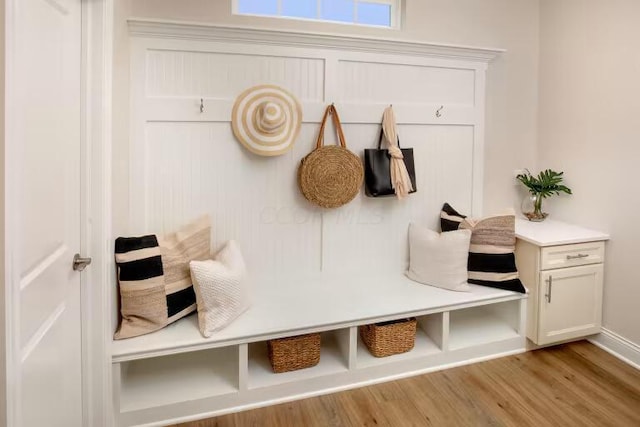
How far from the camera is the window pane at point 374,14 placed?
2.75 meters

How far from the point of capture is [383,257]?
276cm

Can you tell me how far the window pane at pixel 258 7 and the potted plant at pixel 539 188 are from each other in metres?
2.01

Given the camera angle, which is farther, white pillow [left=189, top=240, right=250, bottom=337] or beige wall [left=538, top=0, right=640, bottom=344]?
beige wall [left=538, top=0, right=640, bottom=344]

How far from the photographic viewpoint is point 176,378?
7.04 ft

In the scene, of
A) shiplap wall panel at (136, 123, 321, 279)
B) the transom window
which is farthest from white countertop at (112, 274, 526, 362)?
the transom window

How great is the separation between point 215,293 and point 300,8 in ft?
5.84

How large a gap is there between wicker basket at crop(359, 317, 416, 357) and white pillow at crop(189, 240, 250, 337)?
75 cm

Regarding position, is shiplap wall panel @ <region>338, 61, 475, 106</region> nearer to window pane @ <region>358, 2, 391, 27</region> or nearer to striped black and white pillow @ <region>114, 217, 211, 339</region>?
window pane @ <region>358, 2, 391, 27</region>

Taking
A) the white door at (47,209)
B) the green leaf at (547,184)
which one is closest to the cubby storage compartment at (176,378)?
the white door at (47,209)

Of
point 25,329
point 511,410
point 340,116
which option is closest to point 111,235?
point 25,329

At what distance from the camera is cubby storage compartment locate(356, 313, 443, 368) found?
7.64ft

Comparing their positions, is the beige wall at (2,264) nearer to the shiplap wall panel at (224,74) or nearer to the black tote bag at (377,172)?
the shiplap wall panel at (224,74)

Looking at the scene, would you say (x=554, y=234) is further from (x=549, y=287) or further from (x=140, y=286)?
(x=140, y=286)

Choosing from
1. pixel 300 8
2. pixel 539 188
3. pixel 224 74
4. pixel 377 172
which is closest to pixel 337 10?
pixel 300 8
